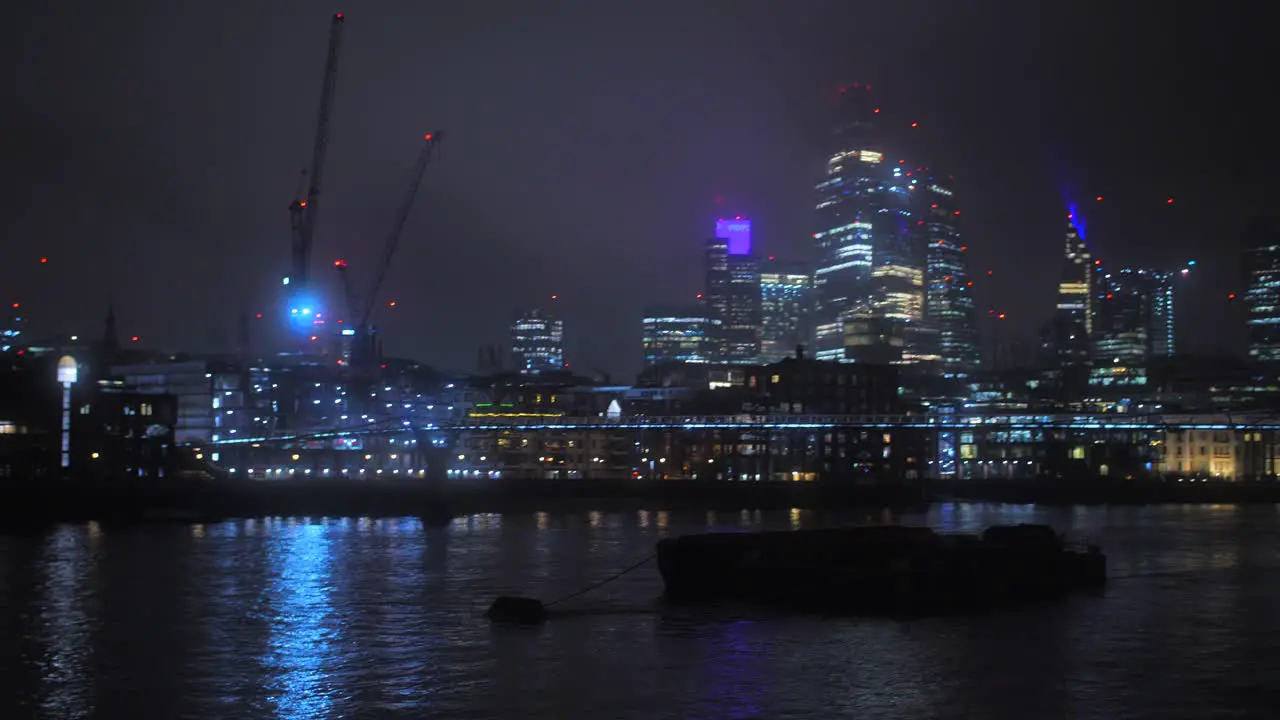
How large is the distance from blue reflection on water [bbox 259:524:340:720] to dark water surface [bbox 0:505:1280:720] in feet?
0.29

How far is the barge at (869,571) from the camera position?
34812mm

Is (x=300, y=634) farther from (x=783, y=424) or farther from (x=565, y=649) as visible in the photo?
(x=783, y=424)

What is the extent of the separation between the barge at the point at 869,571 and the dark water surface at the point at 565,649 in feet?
4.69

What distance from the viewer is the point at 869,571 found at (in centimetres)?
3547

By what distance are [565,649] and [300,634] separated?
6.68m

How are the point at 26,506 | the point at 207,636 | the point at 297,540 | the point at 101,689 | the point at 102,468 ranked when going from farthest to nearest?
the point at 102,468 < the point at 26,506 < the point at 297,540 < the point at 207,636 < the point at 101,689

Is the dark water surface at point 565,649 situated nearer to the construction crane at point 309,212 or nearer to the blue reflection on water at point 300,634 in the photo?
the blue reflection on water at point 300,634

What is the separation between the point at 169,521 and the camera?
242ft

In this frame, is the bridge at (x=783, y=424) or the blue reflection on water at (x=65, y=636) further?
the bridge at (x=783, y=424)

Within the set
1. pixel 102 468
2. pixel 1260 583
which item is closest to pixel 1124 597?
pixel 1260 583

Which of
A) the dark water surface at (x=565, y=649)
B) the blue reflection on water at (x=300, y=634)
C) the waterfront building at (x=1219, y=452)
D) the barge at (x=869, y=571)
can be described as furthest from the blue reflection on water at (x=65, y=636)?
the waterfront building at (x=1219, y=452)

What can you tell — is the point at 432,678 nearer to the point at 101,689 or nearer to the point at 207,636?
the point at 101,689

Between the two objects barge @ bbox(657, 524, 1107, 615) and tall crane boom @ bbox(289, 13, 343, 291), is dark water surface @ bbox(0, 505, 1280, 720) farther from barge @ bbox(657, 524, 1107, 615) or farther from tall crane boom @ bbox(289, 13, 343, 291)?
tall crane boom @ bbox(289, 13, 343, 291)

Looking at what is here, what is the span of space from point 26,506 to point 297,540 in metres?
22.9
